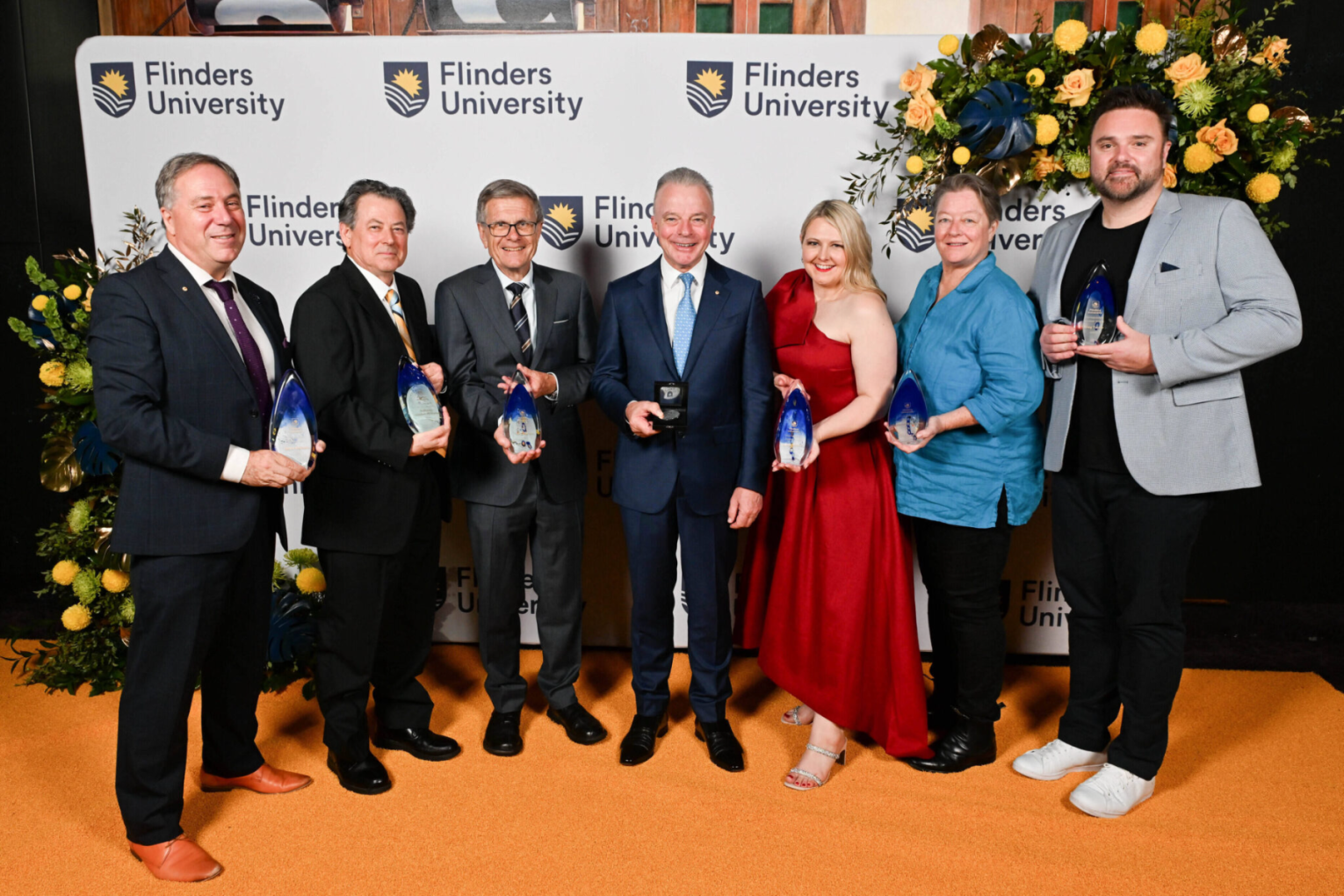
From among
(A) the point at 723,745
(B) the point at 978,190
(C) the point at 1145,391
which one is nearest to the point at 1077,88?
(B) the point at 978,190

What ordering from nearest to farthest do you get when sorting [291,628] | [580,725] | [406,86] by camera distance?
1. [580,725]
2. [291,628]
3. [406,86]

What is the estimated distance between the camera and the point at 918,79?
314 centimetres

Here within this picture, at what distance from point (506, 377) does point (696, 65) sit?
163 cm

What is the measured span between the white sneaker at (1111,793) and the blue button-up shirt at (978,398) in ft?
2.59

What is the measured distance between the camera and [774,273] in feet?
11.6

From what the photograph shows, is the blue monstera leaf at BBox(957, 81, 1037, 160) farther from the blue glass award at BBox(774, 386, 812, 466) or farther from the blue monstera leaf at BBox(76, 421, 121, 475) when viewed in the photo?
the blue monstera leaf at BBox(76, 421, 121, 475)

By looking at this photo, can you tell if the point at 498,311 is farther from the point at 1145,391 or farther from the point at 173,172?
the point at 1145,391

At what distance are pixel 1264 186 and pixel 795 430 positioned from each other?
1.95m

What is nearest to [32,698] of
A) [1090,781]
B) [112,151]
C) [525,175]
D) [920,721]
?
[112,151]

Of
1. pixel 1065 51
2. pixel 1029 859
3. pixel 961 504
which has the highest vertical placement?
pixel 1065 51

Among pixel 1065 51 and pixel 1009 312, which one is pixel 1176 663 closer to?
pixel 1009 312

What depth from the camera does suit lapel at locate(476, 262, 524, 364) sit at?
2.70 m

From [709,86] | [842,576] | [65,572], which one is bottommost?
[65,572]

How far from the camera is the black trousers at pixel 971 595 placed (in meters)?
2.65
